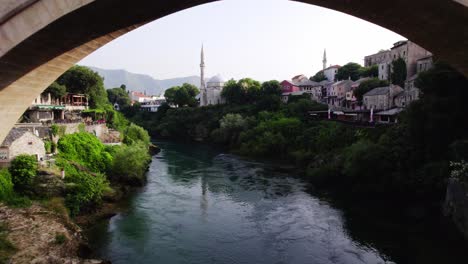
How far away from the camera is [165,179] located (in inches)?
1244

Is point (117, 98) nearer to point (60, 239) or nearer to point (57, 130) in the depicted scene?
point (57, 130)

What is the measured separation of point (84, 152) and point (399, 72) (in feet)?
127

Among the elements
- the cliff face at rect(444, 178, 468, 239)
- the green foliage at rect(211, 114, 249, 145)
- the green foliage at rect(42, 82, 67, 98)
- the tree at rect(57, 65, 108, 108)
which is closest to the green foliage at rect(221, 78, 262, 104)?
the green foliage at rect(211, 114, 249, 145)

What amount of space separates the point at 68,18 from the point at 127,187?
21.9 metres

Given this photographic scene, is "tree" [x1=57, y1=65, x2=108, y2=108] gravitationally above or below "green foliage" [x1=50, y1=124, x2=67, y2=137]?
above

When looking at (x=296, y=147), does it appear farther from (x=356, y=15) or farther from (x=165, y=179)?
A: (x=356, y=15)

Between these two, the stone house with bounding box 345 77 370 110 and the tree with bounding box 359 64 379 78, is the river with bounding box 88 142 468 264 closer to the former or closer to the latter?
the stone house with bounding box 345 77 370 110

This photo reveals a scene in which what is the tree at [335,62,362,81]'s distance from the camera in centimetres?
7064

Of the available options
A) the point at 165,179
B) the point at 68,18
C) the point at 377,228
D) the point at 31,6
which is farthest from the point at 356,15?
the point at 165,179

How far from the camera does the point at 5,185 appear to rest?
1838cm

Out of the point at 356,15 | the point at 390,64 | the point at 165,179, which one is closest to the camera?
the point at 356,15

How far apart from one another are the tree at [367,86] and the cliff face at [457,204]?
3280cm

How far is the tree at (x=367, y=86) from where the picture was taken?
50.5 meters

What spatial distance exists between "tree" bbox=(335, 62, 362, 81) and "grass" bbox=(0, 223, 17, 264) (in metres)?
65.3
